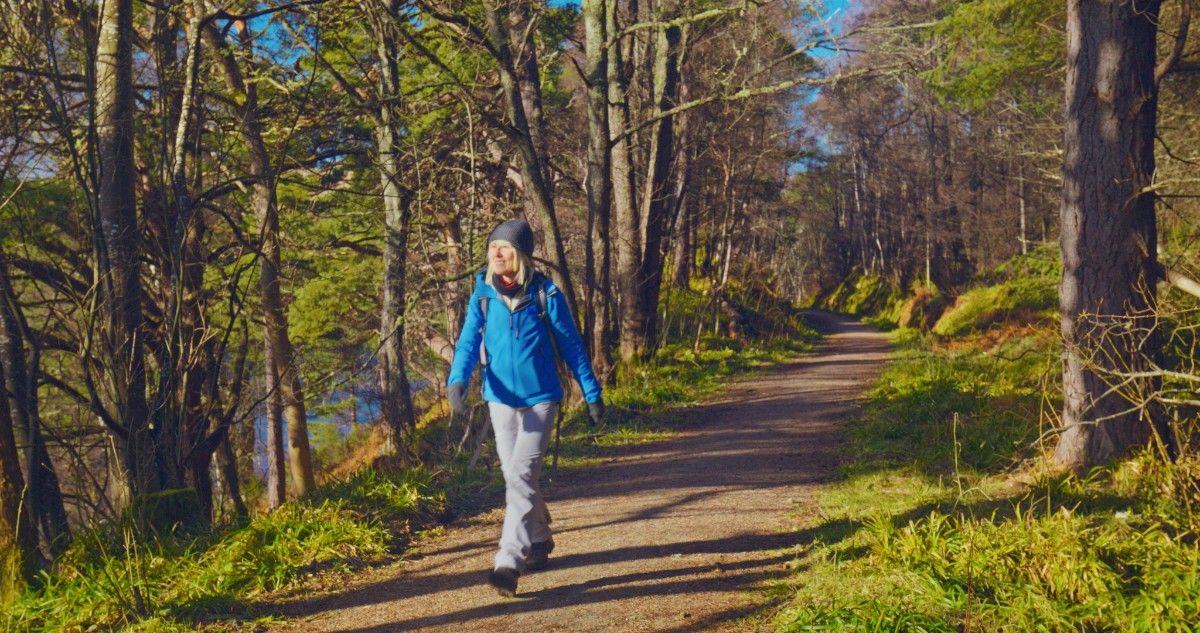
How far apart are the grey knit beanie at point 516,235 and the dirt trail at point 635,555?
1884 millimetres

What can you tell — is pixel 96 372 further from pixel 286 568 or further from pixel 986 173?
pixel 986 173

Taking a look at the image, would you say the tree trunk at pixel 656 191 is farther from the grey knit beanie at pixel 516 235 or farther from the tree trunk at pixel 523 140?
the grey knit beanie at pixel 516 235

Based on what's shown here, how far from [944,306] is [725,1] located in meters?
16.0

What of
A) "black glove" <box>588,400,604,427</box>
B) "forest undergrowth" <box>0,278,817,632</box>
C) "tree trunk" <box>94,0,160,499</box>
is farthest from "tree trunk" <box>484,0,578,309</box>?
"black glove" <box>588,400,604,427</box>

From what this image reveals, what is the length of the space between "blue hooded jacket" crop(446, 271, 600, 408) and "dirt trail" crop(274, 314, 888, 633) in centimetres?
108

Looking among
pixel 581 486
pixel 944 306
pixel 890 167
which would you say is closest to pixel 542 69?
pixel 581 486

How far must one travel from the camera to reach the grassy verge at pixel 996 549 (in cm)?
421

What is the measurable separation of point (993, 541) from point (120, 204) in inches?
267

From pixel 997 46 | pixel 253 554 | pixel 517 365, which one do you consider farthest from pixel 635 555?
pixel 997 46

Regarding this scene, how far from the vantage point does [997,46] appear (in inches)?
458

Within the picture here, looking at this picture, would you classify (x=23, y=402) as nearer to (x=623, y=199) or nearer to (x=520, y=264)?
(x=520, y=264)

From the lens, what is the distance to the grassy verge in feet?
13.8

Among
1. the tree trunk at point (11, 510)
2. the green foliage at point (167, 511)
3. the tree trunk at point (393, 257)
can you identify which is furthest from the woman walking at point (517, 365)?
the tree trunk at point (393, 257)

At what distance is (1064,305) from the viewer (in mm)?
6992
